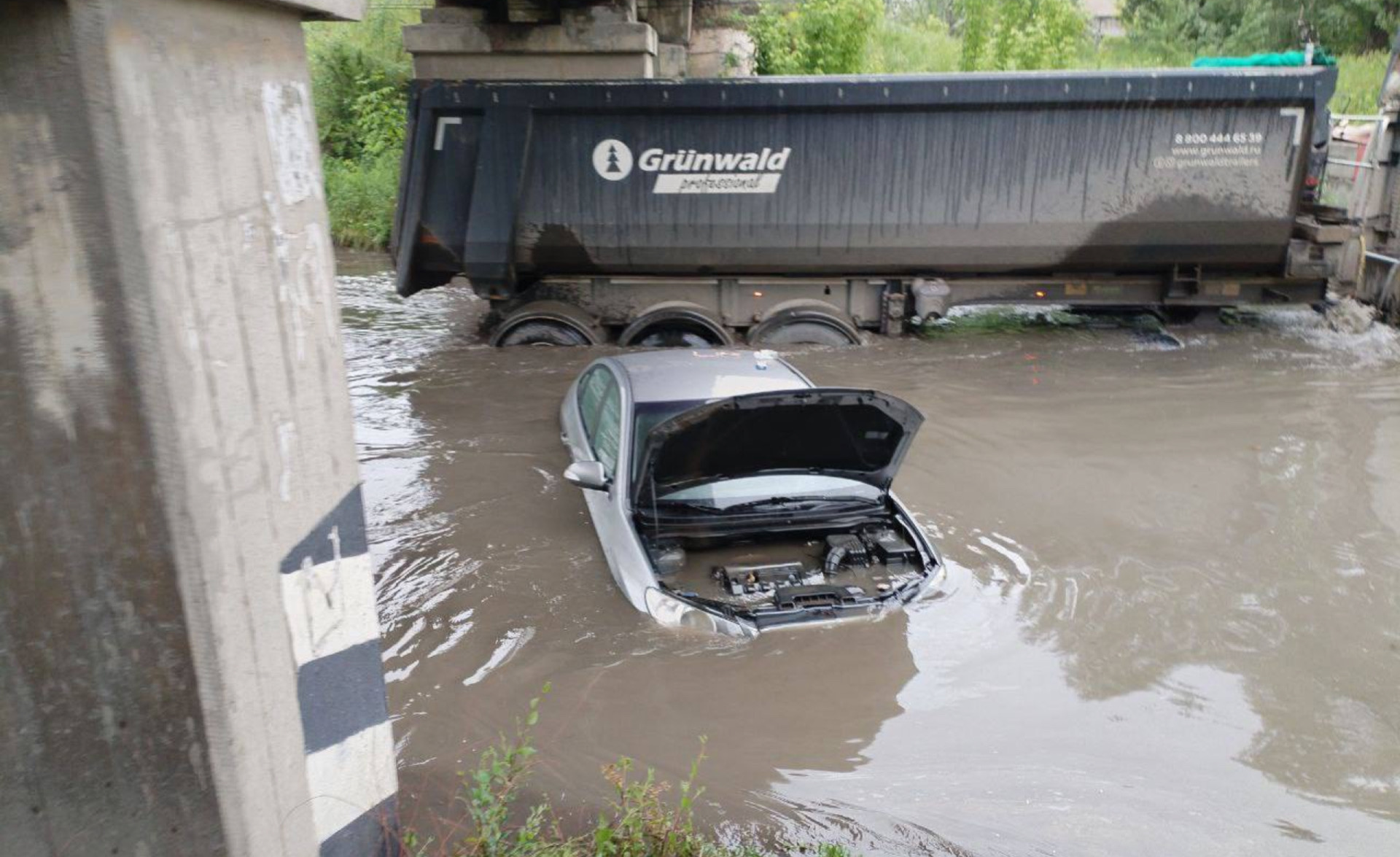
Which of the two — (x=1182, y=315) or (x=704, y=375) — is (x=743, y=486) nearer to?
(x=704, y=375)

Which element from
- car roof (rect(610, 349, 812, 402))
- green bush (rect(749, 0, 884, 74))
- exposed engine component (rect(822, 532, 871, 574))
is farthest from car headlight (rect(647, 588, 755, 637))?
green bush (rect(749, 0, 884, 74))

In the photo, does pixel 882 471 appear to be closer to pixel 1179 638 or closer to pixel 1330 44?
pixel 1179 638

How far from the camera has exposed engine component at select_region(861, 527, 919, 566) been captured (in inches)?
238

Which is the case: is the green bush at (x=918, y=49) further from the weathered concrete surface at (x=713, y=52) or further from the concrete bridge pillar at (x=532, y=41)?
the concrete bridge pillar at (x=532, y=41)

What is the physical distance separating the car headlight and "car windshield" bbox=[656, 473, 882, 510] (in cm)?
71

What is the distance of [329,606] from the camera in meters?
2.41

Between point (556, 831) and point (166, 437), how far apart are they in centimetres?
209

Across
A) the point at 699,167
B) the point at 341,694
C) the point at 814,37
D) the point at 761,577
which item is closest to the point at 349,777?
the point at 341,694

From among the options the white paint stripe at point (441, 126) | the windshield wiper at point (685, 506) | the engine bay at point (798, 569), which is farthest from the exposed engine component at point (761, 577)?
the white paint stripe at point (441, 126)

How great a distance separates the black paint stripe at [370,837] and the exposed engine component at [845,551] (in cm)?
351

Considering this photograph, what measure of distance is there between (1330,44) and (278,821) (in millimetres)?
32063

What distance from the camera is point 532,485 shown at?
807 cm

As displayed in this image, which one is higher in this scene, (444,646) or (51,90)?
(51,90)

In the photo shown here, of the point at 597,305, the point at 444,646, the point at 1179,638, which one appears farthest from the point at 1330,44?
the point at 444,646
